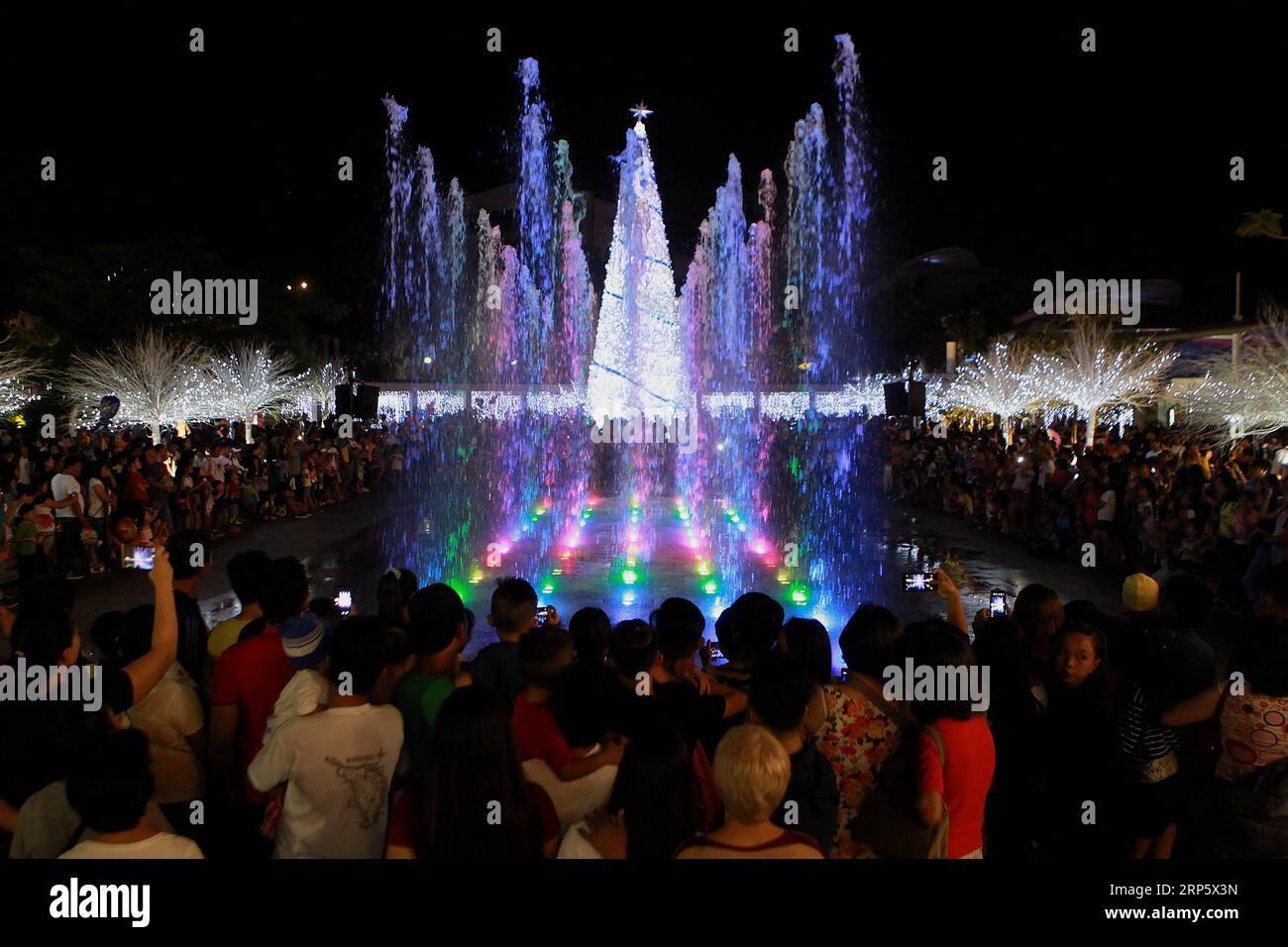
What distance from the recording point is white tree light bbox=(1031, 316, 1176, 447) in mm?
34375

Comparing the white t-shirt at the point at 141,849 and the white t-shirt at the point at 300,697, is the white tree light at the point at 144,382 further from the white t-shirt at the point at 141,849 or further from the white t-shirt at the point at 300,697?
the white t-shirt at the point at 141,849

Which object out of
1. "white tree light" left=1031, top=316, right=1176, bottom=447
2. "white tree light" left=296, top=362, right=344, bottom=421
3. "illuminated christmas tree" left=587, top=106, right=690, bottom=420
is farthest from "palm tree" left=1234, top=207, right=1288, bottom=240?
"white tree light" left=296, top=362, right=344, bottom=421

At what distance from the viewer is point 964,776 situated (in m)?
3.58

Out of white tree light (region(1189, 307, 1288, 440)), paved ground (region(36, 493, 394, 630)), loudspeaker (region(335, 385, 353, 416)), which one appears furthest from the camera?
loudspeaker (region(335, 385, 353, 416))

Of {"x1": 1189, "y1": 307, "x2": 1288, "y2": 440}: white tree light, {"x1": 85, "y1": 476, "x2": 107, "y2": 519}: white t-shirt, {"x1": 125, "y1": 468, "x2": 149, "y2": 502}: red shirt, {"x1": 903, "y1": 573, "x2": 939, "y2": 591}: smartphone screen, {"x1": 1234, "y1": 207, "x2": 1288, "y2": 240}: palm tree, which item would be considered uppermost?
{"x1": 1234, "y1": 207, "x2": 1288, "y2": 240}: palm tree

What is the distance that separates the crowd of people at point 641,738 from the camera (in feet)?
9.84

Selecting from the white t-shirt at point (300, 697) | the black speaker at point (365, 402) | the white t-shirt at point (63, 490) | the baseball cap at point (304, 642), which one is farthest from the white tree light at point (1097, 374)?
the white t-shirt at point (300, 697)

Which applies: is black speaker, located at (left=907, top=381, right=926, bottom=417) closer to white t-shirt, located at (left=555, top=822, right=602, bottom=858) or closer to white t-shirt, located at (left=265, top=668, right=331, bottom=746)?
white t-shirt, located at (left=265, top=668, right=331, bottom=746)

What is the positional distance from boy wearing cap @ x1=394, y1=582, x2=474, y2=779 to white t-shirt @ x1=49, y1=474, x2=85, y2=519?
10669 millimetres

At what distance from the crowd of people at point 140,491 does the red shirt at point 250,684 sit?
1.50 meters

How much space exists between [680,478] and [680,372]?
5984 mm

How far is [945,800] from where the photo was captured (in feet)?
11.8
